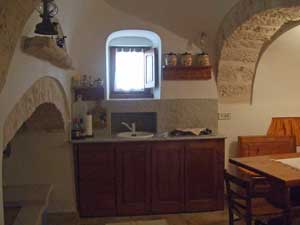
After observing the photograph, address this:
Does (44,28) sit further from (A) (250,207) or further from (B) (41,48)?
(A) (250,207)

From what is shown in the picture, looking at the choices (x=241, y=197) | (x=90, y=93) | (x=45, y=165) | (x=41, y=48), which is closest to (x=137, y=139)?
(x=90, y=93)

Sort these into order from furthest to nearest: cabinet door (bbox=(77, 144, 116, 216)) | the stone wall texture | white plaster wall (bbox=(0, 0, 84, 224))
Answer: cabinet door (bbox=(77, 144, 116, 216)) < white plaster wall (bbox=(0, 0, 84, 224)) < the stone wall texture

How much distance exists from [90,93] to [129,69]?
2.30ft

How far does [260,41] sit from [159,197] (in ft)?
7.23

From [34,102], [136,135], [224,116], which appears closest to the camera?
[34,102]

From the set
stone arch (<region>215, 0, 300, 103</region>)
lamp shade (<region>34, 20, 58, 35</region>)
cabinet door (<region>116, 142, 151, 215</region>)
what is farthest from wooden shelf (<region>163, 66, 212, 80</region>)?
lamp shade (<region>34, 20, 58, 35</region>)

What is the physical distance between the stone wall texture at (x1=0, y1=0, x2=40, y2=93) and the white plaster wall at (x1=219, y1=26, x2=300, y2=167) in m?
3.38

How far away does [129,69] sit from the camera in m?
4.64

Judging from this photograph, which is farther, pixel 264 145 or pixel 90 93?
pixel 264 145

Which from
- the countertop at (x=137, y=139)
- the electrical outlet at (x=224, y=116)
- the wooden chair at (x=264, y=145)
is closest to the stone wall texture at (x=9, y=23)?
the countertop at (x=137, y=139)

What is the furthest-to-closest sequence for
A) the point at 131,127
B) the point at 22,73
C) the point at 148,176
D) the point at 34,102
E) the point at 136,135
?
the point at 131,127, the point at 136,135, the point at 148,176, the point at 34,102, the point at 22,73

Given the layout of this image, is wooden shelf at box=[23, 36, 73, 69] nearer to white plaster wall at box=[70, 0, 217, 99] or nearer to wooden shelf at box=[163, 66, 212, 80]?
white plaster wall at box=[70, 0, 217, 99]

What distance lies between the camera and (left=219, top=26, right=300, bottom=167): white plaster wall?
180 inches

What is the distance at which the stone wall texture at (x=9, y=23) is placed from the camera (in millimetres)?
1384
